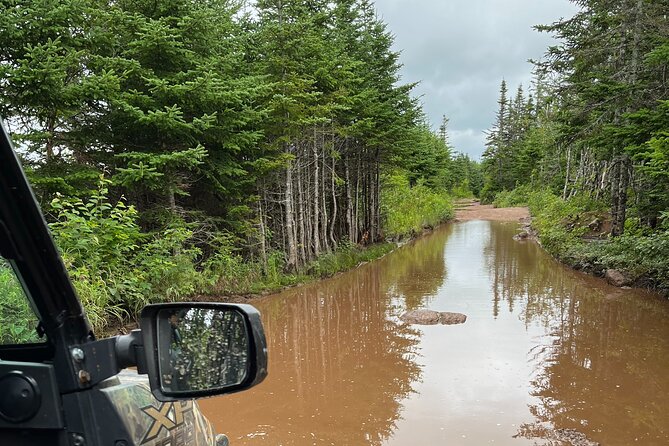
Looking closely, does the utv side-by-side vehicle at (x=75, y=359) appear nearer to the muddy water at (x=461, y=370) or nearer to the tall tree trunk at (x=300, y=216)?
the muddy water at (x=461, y=370)

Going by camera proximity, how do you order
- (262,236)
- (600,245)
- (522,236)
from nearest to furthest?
(262,236) < (600,245) < (522,236)

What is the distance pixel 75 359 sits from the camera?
96 centimetres

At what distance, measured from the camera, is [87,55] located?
7.65 m

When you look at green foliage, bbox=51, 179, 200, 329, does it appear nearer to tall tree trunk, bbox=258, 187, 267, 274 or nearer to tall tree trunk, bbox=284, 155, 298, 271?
tall tree trunk, bbox=258, 187, 267, 274

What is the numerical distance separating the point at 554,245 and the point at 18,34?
1752 cm

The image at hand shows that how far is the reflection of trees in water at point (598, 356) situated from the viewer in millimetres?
5086

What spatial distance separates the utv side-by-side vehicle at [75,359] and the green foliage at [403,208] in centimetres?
2071

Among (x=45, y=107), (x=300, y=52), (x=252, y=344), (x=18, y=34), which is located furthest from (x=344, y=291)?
(x=252, y=344)

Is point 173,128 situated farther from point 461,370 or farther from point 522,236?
point 522,236

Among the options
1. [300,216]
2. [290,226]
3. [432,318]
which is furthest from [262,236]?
[432,318]

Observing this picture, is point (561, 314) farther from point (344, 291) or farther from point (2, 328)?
point (2, 328)

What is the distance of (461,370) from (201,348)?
609 centimetres

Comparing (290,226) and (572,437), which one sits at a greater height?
(290,226)

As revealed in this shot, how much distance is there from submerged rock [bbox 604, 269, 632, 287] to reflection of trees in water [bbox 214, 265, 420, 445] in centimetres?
625
